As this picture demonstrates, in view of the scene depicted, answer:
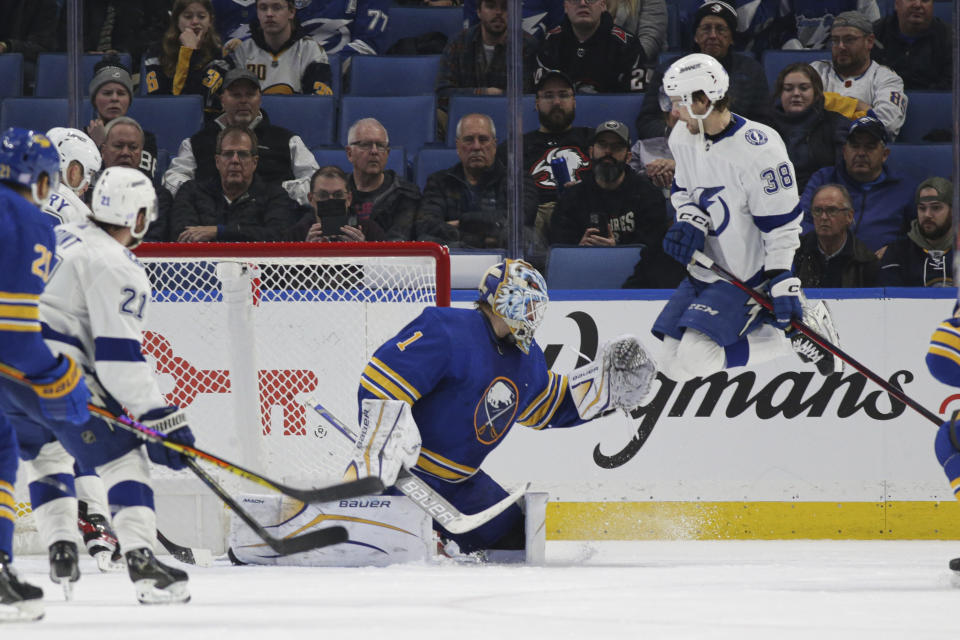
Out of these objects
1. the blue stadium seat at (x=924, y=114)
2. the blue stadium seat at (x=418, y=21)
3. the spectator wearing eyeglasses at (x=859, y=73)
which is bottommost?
the blue stadium seat at (x=924, y=114)

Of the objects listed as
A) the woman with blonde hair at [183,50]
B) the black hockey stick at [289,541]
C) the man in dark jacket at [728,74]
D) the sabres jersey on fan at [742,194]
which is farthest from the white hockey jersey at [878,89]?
the black hockey stick at [289,541]

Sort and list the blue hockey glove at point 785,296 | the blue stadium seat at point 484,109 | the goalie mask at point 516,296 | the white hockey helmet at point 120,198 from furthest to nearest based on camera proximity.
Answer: the blue stadium seat at point 484,109 → the blue hockey glove at point 785,296 → the goalie mask at point 516,296 → the white hockey helmet at point 120,198

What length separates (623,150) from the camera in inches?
226

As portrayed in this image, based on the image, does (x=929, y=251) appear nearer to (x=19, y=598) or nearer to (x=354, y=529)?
(x=354, y=529)

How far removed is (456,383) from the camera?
414 centimetres

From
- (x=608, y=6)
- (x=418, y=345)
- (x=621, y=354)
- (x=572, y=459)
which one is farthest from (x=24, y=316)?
(x=608, y=6)

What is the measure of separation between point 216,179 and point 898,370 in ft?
9.04

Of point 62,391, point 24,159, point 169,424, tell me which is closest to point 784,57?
point 169,424

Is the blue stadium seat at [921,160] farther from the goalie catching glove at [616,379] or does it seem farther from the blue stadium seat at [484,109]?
the goalie catching glove at [616,379]

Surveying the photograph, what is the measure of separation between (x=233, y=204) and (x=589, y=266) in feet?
4.68

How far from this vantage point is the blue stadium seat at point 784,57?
6.23m

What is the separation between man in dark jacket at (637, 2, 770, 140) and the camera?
590 cm

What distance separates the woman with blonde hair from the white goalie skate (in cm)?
301

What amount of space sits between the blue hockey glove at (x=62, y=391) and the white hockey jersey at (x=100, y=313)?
150mm
